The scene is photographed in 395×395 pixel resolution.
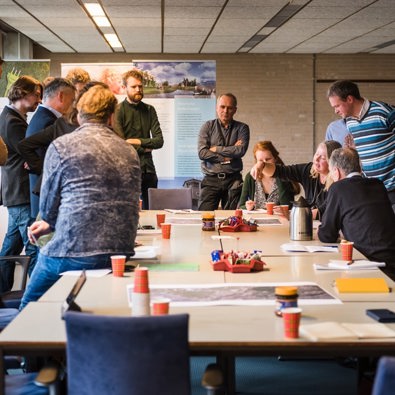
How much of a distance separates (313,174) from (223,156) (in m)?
1.75

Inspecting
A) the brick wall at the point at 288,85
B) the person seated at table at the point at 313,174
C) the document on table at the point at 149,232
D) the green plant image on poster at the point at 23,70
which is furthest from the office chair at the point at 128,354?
the brick wall at the point at 288,85

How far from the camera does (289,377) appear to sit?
4297 mm

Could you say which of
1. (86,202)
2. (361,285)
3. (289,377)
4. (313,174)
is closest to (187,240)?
(289,377)

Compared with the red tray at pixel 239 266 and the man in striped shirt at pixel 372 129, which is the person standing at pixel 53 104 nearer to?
the man in striped shirt at pixel 372 129

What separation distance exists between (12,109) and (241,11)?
150 inches

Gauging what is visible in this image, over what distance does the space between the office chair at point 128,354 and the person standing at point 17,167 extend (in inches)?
153

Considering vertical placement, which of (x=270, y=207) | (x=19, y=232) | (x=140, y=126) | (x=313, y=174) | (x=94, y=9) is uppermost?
(x=94, y=9)

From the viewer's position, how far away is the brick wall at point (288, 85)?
1288 centimetres

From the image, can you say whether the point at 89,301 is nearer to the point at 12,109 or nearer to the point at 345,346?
the point at 345,346

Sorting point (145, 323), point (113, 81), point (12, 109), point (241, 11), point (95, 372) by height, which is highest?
point (241, 11)

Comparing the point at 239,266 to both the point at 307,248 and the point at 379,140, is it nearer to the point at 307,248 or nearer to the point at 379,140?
the point at 307,248

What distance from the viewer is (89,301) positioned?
8.82ft

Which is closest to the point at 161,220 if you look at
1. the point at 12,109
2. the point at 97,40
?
the point at 12,109

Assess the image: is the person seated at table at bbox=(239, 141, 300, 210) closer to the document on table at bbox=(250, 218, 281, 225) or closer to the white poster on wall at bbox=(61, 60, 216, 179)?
the document on table at bbox=(250, 218, 281, 225)
